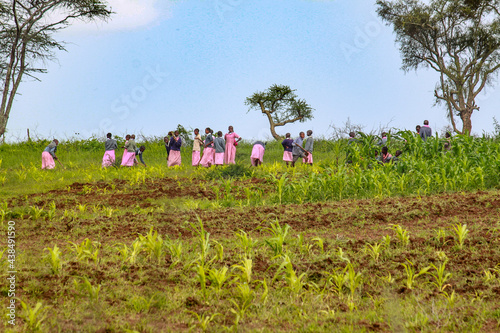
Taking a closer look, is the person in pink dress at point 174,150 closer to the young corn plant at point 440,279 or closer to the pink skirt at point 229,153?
the pink skirt at point 229,153

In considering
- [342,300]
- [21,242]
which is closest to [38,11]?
[21,242]

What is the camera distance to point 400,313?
3.62 meters

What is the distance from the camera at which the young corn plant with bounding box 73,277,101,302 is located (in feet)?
12.4

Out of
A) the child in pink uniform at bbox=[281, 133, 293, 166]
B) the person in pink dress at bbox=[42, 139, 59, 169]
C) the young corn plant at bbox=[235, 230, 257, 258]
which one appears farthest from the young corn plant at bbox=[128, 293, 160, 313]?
the person in pink dress at bbox=[42, 139, 59, 169]

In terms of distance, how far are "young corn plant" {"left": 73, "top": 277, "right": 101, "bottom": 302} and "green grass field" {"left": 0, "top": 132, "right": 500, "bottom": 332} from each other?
0.01 m

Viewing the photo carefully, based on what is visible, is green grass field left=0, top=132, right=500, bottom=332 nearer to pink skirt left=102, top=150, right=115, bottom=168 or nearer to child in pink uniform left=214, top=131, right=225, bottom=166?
child in pink uniform left=214, top=131, right=225, bottom=166

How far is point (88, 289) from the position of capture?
3807 millimetres

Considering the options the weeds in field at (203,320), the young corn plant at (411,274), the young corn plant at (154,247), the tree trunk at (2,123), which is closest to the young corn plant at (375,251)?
the young corn plant at (411,274)

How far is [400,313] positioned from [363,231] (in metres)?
2.53

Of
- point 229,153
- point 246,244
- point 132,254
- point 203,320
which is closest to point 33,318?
point 203,320

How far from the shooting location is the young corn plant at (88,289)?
3791mm

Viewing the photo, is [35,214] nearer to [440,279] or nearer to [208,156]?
[440,279]

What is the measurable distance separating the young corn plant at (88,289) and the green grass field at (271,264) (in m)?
0.01

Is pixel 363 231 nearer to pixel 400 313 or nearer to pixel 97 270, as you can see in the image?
pixel 400 313
